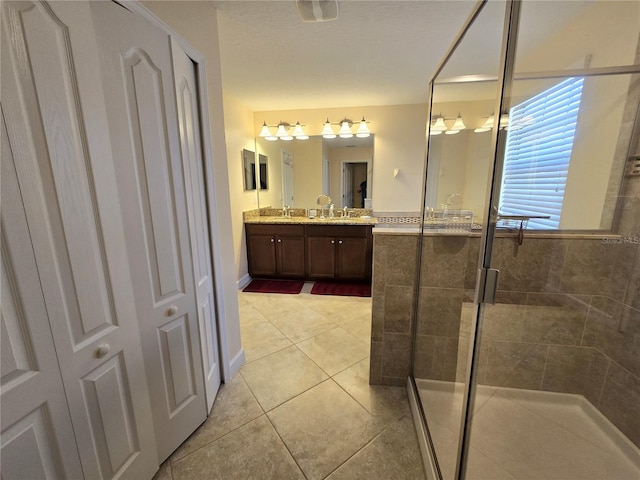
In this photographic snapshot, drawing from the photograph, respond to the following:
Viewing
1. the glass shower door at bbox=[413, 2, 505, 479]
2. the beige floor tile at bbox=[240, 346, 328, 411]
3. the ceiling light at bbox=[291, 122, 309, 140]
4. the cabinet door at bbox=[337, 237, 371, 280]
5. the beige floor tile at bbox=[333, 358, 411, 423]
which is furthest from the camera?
the ceiling light at bbox=[291, 122, 309, 140]

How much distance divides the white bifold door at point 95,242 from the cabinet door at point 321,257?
221cm

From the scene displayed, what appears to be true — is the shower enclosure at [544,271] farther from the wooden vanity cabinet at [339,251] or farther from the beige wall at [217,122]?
the wooden vanity cabinet at [339,251]

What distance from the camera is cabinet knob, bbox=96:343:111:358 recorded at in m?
0.93

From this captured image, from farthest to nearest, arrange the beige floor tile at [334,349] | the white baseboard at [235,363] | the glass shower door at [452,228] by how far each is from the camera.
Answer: the beige floor tile at [334,349] < the white baseboard at [235,363] < the glass shower door at [452,228]

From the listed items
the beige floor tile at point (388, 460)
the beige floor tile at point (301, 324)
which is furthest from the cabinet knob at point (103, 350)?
the beige floor tile at point (301, 324)

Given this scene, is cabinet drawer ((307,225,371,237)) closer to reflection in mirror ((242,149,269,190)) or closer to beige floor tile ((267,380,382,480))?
reflection in mirror ((242,149,269,190))

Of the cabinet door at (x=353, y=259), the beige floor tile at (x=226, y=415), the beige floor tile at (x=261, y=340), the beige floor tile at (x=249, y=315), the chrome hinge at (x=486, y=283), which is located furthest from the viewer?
the cabinet door at (x=353, y=259)

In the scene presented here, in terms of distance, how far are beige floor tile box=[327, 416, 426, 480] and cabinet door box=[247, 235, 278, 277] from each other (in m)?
2.59

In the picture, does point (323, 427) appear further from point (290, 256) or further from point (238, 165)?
point (238, 165)

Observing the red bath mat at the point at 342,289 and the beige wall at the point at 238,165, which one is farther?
the red bath mat at the point at 342,289

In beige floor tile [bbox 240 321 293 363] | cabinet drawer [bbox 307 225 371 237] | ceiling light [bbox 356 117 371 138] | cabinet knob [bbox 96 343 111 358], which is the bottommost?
beige floor tile [bbox 240 321 293 363]

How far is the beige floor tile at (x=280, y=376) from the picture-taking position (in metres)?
1.73

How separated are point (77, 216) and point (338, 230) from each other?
280 cm

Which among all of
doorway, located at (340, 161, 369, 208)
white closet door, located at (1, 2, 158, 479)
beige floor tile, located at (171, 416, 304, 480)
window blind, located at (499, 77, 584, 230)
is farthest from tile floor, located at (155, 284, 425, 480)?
doorway, located at (340, 161, 369, 208)
